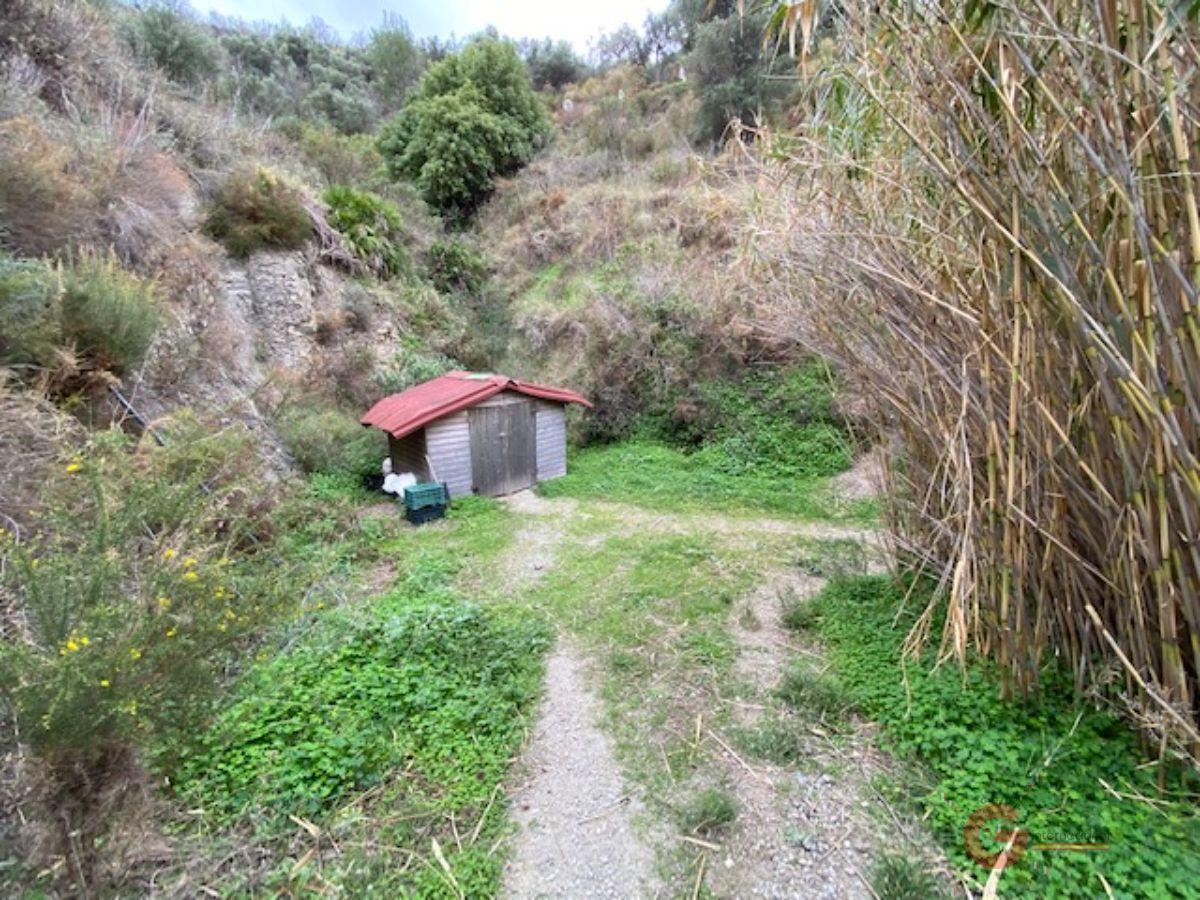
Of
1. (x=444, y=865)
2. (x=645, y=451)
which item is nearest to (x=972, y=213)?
(x=444, y=865)

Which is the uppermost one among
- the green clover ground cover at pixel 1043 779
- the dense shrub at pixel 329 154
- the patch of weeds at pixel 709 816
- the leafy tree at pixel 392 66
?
the leafy tree at pixel 392 66

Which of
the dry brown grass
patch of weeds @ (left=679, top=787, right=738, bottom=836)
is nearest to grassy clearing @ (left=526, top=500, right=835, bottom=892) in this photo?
patch of weeds @ (left=679, top=787, right=738, bottom=836)

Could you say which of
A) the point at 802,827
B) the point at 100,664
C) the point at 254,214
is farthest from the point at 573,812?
the point at 254,214

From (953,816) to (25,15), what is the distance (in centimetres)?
1318

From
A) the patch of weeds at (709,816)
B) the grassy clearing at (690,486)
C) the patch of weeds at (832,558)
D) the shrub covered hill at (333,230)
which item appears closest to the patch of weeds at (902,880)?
the patch of weeds at (709,816)

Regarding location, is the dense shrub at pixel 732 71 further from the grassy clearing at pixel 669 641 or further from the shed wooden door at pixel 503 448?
the grassy clearing at pixel 669 641

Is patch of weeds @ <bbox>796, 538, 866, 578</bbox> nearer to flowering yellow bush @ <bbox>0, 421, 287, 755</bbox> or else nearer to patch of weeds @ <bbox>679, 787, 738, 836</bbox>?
patch of weeds @ <bbox>679, 787, 738, 836</bbox>

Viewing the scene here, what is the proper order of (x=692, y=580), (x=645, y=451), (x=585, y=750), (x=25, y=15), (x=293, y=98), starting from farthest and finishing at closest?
1. (x=293, y=98)
2. (x=645, y=451)
3. (x=25, y=15)
4. (x=692, y=580)
5. (x=585, y=750)

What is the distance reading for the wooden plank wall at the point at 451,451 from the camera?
7.93 meters

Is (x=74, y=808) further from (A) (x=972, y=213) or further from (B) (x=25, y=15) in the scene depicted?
(B) (x=25, y=15)

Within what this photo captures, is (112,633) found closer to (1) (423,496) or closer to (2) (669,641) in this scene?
(2) (669,641)

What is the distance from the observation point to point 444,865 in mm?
2352

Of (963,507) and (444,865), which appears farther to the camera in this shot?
(963,507)

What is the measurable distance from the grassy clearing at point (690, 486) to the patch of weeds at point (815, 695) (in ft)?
13.4
